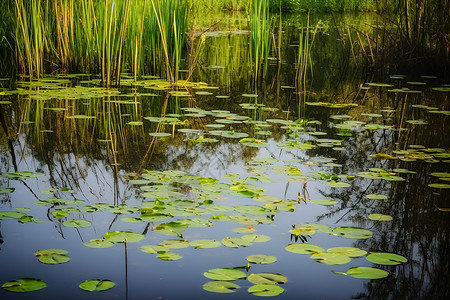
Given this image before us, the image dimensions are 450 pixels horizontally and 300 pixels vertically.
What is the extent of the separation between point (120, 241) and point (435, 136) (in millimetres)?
2735

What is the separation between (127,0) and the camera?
208 inches

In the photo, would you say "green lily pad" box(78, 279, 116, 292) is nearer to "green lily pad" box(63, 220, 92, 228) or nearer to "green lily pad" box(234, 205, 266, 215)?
"green lily pad" box(63, 220, 92, 228)

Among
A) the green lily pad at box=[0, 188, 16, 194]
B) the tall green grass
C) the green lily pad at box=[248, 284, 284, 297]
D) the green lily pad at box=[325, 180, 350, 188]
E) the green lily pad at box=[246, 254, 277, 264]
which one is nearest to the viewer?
the green lily pad at box=[248, 284, 284, 297]

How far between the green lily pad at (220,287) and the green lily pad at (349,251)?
0.47 meters

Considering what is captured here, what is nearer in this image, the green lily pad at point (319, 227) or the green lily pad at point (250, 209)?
the green lily pad at point (319, 227)

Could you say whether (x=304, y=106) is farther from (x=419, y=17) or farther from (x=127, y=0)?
(x=419, y=17)

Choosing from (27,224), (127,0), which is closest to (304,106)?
(127,0)

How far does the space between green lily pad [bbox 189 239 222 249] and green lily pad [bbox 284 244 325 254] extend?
27 centimetres

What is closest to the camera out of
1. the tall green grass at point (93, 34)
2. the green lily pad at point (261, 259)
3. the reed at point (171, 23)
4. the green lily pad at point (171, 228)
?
the green lily pad at point (261, 259)

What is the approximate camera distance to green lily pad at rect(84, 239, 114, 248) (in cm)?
219

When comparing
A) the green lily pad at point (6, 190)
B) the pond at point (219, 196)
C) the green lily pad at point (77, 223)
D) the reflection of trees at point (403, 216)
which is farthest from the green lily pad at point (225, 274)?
the green lily pad at point (6, 190)

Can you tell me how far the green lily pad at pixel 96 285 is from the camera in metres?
1.89

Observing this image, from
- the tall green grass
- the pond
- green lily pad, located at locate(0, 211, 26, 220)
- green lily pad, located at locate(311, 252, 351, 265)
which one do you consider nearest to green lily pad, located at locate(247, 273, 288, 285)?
the pond

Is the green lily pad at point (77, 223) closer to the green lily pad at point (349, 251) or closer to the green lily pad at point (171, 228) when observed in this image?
the green lily pad at point (171, 228)
